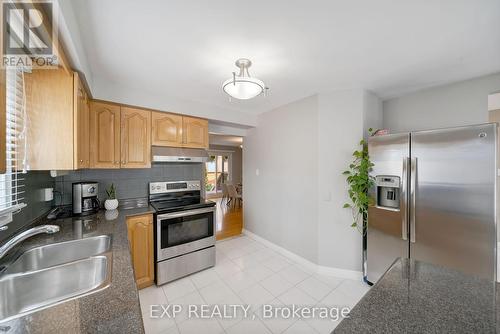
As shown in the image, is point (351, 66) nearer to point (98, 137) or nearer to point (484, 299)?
point (484, 299)

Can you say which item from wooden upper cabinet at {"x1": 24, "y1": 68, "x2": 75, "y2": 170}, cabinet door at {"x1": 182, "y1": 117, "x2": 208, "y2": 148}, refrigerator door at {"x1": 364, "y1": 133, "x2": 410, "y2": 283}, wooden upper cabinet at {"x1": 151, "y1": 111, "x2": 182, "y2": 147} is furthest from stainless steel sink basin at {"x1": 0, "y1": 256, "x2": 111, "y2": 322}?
refrigerator door at {"x1": 364, "y1": 133, "x2": 410, "y2": 283}

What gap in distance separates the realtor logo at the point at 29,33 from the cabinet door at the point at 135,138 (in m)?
1.05

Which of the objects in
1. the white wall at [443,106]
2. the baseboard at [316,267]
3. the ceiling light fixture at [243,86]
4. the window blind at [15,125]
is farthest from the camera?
the baseboard at [316,267]

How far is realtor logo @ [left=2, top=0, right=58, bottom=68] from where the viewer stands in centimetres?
94

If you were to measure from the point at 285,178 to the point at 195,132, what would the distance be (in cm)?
157

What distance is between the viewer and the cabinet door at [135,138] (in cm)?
236

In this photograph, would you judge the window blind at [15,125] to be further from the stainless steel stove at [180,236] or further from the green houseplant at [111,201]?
the stainless steel stove at [180,236]

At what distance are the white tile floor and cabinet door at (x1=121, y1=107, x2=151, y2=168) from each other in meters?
1.52

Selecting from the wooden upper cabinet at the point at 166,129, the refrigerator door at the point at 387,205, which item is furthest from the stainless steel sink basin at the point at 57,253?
the refrigerator door at the point at 387,205

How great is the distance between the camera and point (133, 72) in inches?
79.0

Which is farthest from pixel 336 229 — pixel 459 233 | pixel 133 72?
pixel 133 72

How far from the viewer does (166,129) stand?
8.64 feet

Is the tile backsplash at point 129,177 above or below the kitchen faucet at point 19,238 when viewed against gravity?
above

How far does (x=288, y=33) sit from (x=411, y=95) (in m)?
2.13
